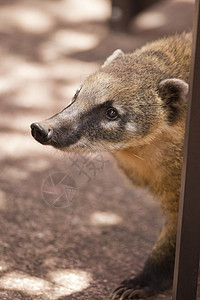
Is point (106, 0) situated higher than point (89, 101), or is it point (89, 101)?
point (106, 0)

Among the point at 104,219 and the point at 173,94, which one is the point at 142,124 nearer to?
the point at 173,94

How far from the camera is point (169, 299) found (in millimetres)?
3664

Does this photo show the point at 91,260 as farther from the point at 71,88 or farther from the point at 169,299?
the point at 71,88

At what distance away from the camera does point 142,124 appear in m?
3.38

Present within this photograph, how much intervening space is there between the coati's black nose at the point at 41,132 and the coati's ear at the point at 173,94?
827mm

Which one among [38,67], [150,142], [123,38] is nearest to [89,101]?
[150,142]

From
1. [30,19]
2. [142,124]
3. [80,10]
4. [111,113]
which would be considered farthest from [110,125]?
[80,10]

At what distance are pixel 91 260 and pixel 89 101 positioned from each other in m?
1.49

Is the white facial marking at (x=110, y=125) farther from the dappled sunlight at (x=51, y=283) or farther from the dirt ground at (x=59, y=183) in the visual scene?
the dappled sunlight at (x=51, y=283)

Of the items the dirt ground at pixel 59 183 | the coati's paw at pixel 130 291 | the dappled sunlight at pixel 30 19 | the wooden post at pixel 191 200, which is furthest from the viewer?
the dappled sunlight at pixel 30 19

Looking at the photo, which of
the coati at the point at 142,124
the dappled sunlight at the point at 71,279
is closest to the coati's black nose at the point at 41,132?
the coati at the point at 142,124

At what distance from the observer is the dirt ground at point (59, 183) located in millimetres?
3963

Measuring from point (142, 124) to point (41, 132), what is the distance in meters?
0.69

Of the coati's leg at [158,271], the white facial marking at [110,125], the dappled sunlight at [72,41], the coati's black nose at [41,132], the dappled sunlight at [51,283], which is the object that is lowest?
the dappled sunlight at [51,283]
